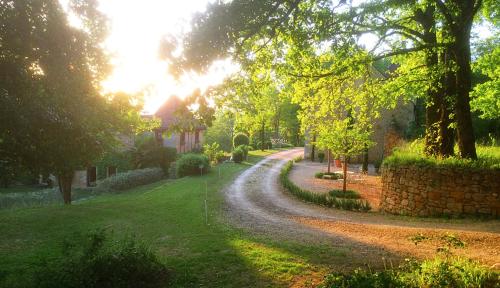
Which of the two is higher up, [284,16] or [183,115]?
[284,16]

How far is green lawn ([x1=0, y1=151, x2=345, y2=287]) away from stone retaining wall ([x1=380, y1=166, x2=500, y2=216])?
6.41 metres

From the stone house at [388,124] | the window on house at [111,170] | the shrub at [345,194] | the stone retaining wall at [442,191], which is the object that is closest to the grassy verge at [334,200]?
the shrub at [345,194]

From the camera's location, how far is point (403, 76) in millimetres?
15883

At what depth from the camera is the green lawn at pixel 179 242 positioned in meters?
8.56

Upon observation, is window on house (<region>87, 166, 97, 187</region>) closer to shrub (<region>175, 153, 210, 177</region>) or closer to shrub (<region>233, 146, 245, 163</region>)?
shrub (<region>175, 153, 210, 177</region>)

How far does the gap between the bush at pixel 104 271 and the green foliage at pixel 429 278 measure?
359cm

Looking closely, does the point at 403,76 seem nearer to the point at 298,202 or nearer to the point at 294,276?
the point at 298,202

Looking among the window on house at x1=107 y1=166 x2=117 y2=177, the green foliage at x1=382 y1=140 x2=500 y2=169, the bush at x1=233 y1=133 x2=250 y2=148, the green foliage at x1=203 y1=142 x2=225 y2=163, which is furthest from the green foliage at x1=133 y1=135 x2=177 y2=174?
the green foliage at x1=382 y1=140 x2=500 y2=169

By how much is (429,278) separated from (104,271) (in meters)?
6.02

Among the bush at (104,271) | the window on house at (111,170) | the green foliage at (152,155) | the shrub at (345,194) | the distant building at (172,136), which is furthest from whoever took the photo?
the distant building at (172,136)

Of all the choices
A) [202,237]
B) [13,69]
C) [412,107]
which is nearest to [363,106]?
[202,237]

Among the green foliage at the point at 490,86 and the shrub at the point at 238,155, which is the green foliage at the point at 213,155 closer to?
the shrub at the point at 238,155

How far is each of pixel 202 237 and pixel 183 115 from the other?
5.25 metres

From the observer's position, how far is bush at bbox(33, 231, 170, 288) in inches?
307
